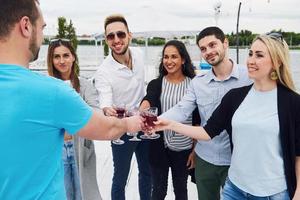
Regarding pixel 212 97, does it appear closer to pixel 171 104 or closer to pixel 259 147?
pixel 171 104

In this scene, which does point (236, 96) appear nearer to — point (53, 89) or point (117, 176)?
point (53, 89)

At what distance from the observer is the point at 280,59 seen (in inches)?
82.4

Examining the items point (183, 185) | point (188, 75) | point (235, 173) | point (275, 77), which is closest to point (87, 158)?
point (183, 185)

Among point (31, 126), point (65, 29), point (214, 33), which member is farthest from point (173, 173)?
point (65, 29)

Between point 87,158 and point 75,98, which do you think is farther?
point 87,158

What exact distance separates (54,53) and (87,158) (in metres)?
0.89

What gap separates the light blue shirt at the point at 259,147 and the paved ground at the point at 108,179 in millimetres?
1808

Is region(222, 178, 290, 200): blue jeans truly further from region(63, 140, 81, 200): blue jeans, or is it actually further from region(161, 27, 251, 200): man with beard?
region(63, 140, 81, 200): blue jeans

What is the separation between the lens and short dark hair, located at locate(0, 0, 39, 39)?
125 centimetres

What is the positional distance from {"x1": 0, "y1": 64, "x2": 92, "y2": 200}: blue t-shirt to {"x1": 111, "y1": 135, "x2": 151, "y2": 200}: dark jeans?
1.78 m

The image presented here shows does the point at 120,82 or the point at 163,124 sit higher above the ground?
the point at 120,82

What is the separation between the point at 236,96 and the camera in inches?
88.0

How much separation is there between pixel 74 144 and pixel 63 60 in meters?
0.68

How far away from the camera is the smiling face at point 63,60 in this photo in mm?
2961
